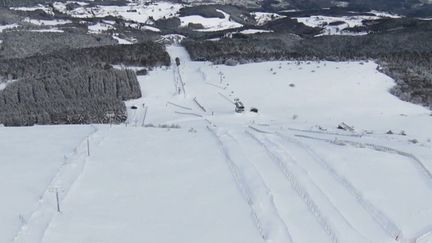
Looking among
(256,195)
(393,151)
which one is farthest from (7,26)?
(256,195)

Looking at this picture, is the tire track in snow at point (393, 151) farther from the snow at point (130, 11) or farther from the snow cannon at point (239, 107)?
the snow at point (130, 11)

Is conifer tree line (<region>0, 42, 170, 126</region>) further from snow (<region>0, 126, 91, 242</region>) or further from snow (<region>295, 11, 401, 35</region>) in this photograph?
snow (<region>295, 11, 401, 35</region>)

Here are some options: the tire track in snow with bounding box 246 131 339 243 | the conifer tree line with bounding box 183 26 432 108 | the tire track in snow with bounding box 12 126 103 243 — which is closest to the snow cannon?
the conifer tree line with bounding box 183 26 432 108

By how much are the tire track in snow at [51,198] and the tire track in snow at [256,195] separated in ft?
16.0

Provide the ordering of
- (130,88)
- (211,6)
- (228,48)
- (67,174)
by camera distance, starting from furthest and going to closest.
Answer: (211,6), (228,48), (130,88), (67,174)

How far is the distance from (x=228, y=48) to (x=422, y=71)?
28.8 metres

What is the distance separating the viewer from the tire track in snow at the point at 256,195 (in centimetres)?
1250

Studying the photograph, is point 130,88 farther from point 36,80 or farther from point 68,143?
point 68,143

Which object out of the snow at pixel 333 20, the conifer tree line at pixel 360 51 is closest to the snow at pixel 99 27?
the conifer tree line at pixel 360 51

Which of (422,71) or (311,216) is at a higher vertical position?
(311,216)

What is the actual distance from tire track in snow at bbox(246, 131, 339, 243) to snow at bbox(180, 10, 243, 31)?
104084 mm

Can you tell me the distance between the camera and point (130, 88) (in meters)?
46.9

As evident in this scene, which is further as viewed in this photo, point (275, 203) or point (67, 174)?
point (67, 174)

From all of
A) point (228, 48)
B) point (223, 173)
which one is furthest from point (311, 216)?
point (228, 48)
